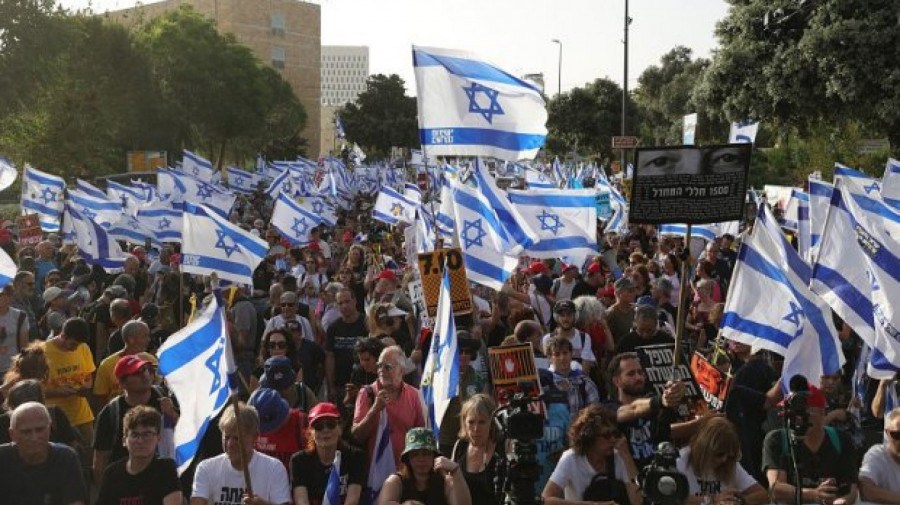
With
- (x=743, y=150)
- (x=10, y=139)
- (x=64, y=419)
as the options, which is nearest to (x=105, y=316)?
(x=64, y=419)

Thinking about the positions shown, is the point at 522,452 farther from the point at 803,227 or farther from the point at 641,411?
the point at 803,227

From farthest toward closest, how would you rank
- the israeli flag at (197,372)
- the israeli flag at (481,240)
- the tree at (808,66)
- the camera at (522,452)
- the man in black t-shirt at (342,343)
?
the tree at (808,66) → the israeli flag at (481,240) → the man in black t-shirt at (342,343) → the israeli flag at (197,372) → the camera at (522,452)

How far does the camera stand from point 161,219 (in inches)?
766

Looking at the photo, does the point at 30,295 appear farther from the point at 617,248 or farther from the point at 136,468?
the point at 617,248

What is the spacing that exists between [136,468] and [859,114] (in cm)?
2363

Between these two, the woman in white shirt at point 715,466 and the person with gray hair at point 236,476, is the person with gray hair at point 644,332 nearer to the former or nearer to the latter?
the woman in white shirt at point 715,466

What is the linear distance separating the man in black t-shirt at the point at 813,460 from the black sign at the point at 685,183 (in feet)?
4.35

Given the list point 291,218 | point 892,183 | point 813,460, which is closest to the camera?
point 813,460

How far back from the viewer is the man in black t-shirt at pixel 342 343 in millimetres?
10750

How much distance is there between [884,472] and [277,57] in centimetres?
11423

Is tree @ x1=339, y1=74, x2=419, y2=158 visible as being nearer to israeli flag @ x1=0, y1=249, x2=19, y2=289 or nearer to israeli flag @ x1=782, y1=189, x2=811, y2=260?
israeli flag @ x1=782, y1=189, x2=811, y2=260

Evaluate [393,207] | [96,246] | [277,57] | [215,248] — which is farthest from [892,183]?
[277,57]

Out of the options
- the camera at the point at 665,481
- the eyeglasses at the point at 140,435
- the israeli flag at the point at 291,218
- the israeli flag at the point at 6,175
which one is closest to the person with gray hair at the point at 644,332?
the camera at the point at 665,481

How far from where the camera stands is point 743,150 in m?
7.44
